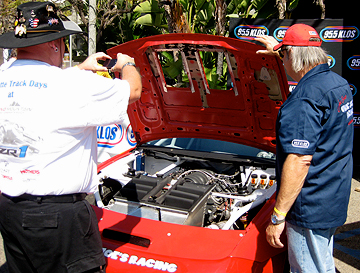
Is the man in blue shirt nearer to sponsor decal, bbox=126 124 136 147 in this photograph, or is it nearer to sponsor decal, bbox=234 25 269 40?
sponsor decal, bbox=126 124 136 147

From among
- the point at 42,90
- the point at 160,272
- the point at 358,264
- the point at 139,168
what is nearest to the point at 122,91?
the point at 42,90

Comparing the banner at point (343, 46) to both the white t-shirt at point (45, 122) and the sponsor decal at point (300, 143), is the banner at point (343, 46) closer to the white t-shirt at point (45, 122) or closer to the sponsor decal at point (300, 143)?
the sponsor decal at point (300, 143)

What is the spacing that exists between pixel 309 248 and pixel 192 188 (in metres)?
1.20

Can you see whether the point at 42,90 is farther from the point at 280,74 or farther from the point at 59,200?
the point at 280,74

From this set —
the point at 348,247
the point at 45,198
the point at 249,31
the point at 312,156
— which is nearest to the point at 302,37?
the point at 312,156

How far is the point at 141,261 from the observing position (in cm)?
231

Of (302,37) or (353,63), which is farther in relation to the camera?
(353,63)

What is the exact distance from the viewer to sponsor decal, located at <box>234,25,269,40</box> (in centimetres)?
715

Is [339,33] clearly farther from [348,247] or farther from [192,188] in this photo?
[192,188]

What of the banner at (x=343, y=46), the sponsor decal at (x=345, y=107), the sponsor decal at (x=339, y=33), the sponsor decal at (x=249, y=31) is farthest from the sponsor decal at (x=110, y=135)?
the sponsor decal at (x=339, y=33)

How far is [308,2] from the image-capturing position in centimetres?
911

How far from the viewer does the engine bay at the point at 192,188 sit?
2814 mm

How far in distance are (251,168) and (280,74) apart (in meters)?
1.05

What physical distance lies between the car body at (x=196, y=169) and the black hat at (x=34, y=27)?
4.11 feet
